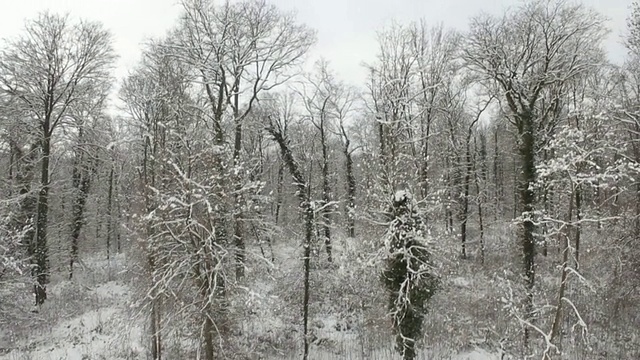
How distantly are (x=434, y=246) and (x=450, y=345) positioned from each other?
3887 millimetres

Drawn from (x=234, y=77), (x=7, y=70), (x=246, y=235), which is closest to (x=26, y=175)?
(x=7, y=70)

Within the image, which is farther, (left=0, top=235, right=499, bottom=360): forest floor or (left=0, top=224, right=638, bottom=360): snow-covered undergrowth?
(left=0, top=235, right=499, bottom=360): forest floor

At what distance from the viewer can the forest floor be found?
12.7 m

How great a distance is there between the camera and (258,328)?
577 inches

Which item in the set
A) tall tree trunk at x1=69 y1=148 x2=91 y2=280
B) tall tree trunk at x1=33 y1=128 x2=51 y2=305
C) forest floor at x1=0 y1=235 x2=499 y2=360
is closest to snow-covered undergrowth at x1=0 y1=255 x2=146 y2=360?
forest floor at x1=0 y1=235 x2=499 y2=360

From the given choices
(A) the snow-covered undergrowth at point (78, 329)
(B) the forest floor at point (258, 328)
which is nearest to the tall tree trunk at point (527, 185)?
(B) the forest floor at point (258, 328)

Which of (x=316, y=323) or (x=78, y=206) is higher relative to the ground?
(x=78, y=206)

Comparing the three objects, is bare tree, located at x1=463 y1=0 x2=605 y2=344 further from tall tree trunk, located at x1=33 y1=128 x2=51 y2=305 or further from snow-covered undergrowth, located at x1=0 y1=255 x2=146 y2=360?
tall tree trunk, located at x1=33 y1=128 x2=51 y2=305

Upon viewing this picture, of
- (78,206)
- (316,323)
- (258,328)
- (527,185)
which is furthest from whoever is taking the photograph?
(78,206)

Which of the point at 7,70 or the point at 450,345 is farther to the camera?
the point at 7,70

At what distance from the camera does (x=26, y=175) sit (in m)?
18.1

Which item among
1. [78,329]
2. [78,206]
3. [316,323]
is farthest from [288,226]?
[78,206]

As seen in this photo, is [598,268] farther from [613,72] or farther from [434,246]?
[434,246]

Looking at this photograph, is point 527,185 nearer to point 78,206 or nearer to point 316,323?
point 316,323
